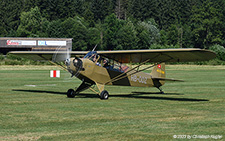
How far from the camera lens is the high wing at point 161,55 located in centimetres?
1700

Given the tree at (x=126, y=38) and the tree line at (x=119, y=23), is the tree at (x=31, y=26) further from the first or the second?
the tree at (x=126, y=38)

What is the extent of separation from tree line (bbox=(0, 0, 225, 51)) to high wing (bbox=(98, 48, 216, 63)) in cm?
7436

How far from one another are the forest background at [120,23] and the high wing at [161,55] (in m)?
72.1

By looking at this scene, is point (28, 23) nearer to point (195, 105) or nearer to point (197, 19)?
point (197, 19)

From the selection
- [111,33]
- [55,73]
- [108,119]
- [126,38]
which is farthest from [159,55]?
[111,33]

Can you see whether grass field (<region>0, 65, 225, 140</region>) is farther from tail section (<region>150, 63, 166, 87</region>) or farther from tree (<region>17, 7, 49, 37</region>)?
tree (<region>17, 7, 49, 37</region>)

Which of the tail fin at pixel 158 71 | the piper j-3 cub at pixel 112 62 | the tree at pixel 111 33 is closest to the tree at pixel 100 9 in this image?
the tree at pixel 111 33

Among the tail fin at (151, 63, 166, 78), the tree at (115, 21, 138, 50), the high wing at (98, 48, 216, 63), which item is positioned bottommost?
the tail fin at (151, 63, 166, 78)

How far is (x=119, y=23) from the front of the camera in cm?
12656

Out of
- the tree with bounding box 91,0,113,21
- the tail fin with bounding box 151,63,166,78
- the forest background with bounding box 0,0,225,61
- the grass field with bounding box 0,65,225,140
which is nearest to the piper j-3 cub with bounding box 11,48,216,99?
the tail fin with bounding box 151,63,166,78

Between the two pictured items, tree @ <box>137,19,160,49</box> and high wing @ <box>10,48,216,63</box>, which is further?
tree @ <box>137,19,160,49</box>

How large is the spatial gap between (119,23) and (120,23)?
0.76 meters

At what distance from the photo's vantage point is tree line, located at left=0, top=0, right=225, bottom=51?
117 m

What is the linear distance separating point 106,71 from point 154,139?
32.5 feet
